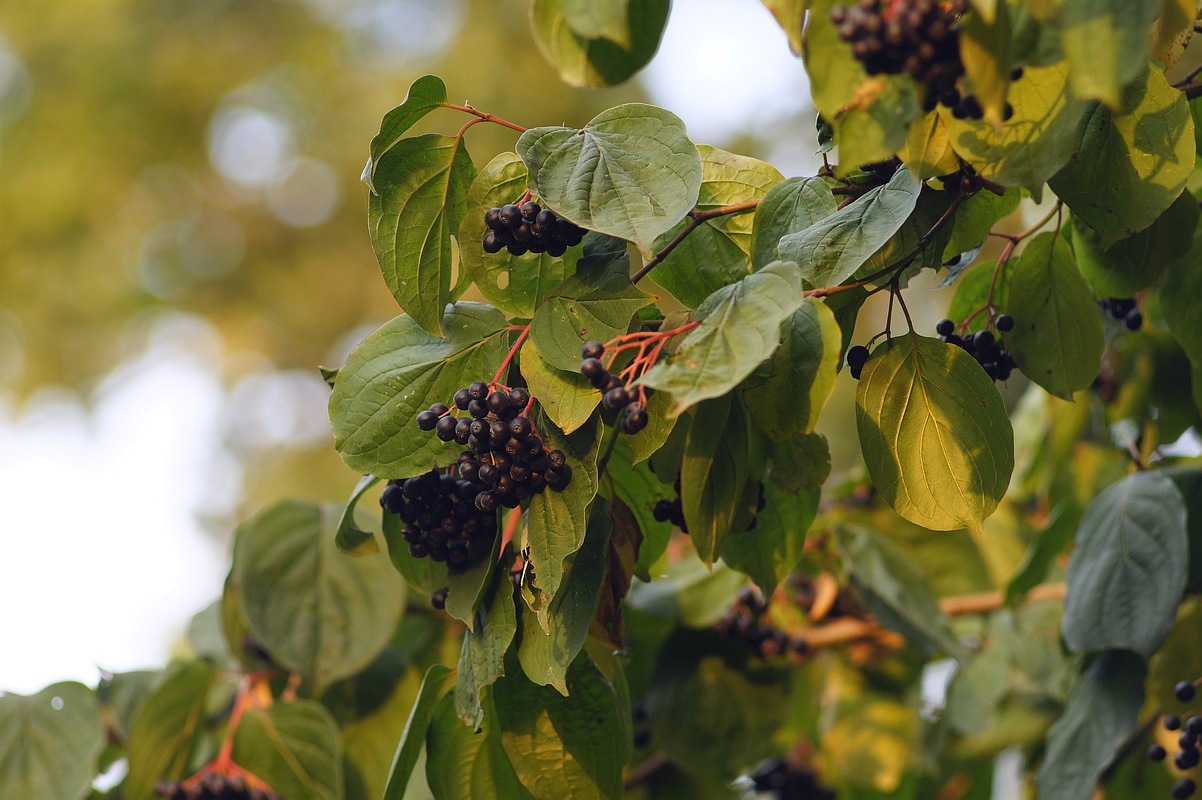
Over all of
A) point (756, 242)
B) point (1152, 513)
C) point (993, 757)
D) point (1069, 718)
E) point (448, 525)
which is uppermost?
point (756, 242)

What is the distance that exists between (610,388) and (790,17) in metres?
0.27

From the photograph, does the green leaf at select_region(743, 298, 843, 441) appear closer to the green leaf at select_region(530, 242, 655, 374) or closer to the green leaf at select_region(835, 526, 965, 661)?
the green leaf at select_region(530, 242, 655, 374)

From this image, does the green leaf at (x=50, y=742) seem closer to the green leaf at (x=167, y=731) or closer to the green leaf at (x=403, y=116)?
the green leaf at (x=167, y=731)

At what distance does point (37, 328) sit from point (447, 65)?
3389 millimetres

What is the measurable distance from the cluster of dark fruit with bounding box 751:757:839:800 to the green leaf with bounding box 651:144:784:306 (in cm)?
120

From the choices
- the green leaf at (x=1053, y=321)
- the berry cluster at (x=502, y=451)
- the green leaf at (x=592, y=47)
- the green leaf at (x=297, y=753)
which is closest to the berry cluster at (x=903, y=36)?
the green leaf at (x=592, y=47)

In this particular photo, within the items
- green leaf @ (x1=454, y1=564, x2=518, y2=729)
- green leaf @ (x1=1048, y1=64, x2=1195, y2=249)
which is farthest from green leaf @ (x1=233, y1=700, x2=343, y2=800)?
green leaf @ (x1=1048, y1=64, x2=1195, y2=249)

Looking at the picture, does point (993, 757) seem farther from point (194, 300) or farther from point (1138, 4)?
point (194, 300)

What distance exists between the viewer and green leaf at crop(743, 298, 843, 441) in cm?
74

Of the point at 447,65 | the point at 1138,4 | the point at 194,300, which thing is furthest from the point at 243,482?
the point at 1138,4

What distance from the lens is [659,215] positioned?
76 centimetres

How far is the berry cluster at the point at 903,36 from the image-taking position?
2.00ft

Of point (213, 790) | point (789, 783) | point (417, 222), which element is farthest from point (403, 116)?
point (789, 783)

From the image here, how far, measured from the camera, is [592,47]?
2.29 ft
